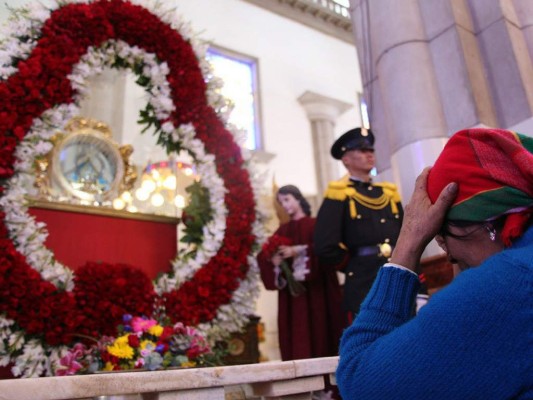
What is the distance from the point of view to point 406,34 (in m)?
3.30

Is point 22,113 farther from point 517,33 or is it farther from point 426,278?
point 517,33

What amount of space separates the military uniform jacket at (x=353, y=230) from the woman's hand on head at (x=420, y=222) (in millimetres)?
1657

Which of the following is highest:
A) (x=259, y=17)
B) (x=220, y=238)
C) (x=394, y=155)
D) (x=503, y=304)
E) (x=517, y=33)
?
(x=259, y=17)

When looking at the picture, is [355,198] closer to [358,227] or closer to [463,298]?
[358,227]

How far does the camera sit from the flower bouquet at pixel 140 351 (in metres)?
2.25

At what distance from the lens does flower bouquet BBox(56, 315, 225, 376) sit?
7.39ft

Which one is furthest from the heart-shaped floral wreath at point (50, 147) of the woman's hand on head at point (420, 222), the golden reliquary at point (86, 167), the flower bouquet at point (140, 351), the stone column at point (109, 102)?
the stone column at point (109, 102)

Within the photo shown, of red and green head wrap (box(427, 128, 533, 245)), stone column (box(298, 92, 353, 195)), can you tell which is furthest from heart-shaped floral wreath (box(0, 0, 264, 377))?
stone column (box(298, 92, 353, 195))

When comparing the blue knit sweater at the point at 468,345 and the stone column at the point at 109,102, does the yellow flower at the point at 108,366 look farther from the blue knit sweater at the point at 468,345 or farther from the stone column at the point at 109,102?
the stone column at the point at 109,102

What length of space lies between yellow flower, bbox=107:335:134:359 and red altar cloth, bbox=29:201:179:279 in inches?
35.6

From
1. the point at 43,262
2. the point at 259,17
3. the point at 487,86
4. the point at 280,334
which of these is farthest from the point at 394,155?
the point at 259,17

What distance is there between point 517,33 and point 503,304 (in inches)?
116

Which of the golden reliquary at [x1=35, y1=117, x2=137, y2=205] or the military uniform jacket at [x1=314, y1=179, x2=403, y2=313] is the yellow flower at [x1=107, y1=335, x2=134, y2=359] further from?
the golden reliquary at [x1=35, y1=117, x2=137, y2=205]

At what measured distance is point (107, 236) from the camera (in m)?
3.30
